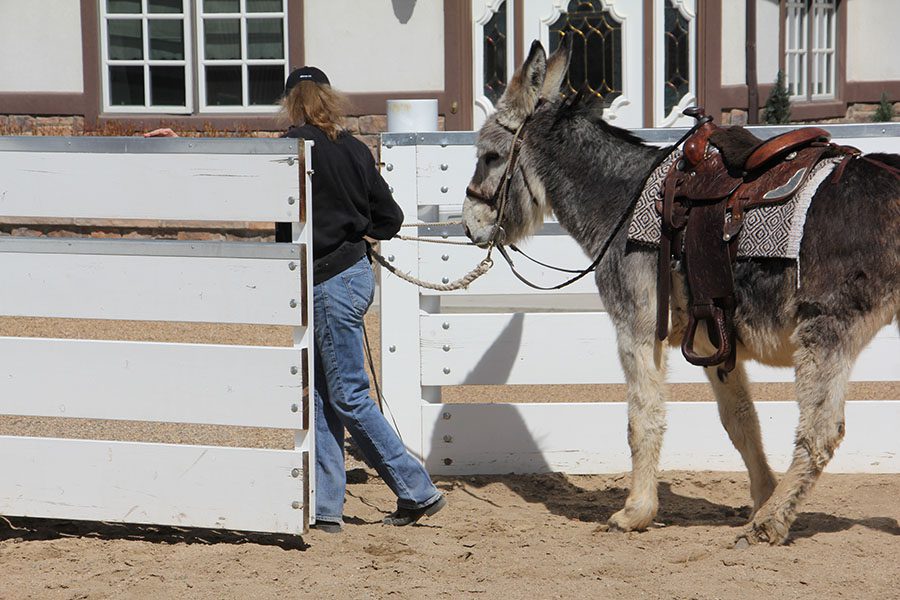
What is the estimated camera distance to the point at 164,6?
42.9ft

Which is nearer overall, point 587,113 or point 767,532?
point 767,532

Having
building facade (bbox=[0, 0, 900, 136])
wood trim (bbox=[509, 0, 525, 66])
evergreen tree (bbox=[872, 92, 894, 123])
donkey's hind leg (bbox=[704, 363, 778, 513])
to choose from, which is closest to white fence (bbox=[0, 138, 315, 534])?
donkey's hind leg (bbox=[704, 363, 778, 513])

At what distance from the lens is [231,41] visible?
42.7 feet

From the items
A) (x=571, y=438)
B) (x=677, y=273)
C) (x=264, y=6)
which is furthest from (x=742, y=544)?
(x=264, y=6)

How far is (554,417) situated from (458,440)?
0.52 m

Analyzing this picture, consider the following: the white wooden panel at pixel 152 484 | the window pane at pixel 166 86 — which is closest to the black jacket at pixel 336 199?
the white wooden panel at pixel 152 484

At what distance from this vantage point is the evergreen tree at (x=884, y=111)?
13388mm

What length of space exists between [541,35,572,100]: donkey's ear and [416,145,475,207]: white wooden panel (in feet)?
2.93

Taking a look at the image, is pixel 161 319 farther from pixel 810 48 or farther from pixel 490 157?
pixel 810 48

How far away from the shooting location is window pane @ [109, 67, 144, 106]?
13.2m

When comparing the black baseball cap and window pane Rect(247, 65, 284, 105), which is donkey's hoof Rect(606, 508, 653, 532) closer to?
the black baseball cap

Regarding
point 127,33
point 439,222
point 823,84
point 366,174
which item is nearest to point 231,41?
point 127,33

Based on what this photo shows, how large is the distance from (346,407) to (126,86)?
932 cm

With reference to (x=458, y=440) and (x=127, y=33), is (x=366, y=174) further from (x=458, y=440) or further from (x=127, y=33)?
(x=127, y=33)
